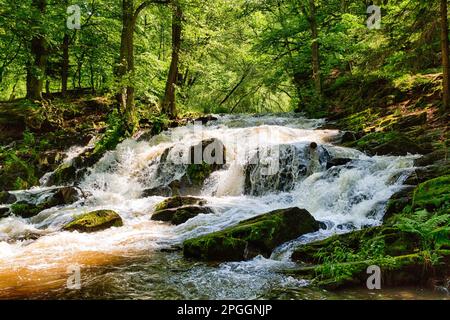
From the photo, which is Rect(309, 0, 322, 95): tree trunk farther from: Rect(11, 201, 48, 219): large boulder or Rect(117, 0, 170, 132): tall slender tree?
Rect(11, 201, 48, 219): large boulder

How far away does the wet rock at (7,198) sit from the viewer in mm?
12928

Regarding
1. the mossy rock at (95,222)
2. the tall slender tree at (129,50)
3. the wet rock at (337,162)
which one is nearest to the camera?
the mossy rock at (95,222)

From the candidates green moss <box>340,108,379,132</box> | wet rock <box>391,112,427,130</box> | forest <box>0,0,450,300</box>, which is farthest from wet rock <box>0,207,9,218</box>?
wet rock <box>391,112,427,130</box>

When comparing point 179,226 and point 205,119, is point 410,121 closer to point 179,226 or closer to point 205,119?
point 179,226

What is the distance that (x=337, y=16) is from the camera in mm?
21641

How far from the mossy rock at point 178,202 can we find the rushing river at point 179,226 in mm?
358

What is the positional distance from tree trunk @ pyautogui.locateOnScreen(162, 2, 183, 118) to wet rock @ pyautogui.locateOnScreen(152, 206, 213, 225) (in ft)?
33.8

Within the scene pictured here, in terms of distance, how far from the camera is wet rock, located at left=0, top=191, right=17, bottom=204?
1293 centimetres

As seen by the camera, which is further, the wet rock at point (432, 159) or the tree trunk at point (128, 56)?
the tree trunk at point (128, 56)

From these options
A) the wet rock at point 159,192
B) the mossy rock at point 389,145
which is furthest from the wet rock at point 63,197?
the mossy rock at point 389,145

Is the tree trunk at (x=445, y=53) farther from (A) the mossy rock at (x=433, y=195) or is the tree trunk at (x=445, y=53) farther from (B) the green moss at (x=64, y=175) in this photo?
(B) the green moss at (x=64, y=175)

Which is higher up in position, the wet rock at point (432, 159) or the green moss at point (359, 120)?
the green moss at point (359, 120)

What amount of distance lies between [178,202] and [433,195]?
6.06 metres

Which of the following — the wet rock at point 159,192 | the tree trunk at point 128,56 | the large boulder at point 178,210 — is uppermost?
the tree trunk at point 128,56
